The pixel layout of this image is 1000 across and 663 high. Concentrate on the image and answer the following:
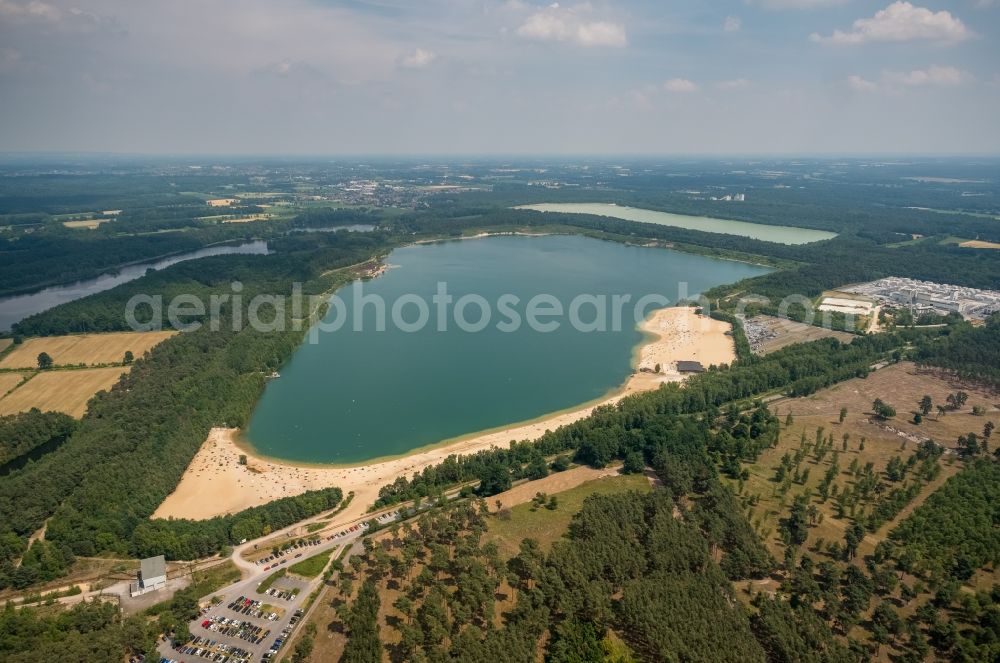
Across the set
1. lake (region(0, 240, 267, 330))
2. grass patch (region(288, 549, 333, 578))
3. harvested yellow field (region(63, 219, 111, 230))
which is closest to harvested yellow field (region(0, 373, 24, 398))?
lake (region(0, 240, 267, 330))

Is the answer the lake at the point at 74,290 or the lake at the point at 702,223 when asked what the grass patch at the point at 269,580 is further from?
the lake at the point at 702,223

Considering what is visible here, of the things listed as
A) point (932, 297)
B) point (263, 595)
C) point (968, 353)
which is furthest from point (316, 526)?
point (932, 297)

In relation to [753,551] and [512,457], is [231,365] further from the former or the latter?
[753,551]

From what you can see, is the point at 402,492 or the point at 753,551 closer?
the point at 753,551

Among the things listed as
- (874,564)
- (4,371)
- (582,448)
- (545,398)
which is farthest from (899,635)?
(4,371)

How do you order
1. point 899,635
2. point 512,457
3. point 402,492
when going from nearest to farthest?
point 899,635
point 402,492
point 512,457

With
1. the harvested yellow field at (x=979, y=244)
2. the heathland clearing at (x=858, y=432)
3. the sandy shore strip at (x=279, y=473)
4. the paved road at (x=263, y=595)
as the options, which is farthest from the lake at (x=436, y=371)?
the harvested yellow field at (x=979, y=244)
